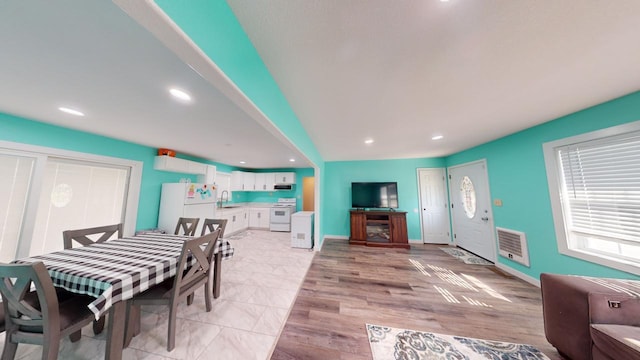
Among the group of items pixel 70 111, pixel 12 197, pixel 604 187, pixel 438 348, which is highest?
pixel 70 111

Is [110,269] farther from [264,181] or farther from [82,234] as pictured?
[264,181]

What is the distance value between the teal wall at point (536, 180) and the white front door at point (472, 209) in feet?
0.58

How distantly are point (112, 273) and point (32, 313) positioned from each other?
1.21 ft

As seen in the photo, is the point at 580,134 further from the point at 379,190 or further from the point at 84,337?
the point at 84,337

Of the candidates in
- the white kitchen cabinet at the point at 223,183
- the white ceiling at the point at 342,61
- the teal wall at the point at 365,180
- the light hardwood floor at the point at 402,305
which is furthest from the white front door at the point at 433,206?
the white kitchen cabinet at the point at 223,183

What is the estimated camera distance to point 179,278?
56.7 inches

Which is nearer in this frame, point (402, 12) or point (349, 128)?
point (402, 12)

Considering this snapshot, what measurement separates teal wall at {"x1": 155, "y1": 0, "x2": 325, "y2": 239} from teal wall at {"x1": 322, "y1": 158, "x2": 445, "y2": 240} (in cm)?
330

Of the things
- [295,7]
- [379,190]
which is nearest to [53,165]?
[295,7]

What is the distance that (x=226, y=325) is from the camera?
1681mm

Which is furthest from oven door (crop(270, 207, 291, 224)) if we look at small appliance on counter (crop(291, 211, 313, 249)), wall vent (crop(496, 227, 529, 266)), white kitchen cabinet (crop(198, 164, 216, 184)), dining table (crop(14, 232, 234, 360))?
wall vent (crop(496, 227, 529, 266))

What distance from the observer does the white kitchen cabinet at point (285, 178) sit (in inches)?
221

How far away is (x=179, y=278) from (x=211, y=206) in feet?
9.57

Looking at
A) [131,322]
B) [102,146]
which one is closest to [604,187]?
[131,322]
